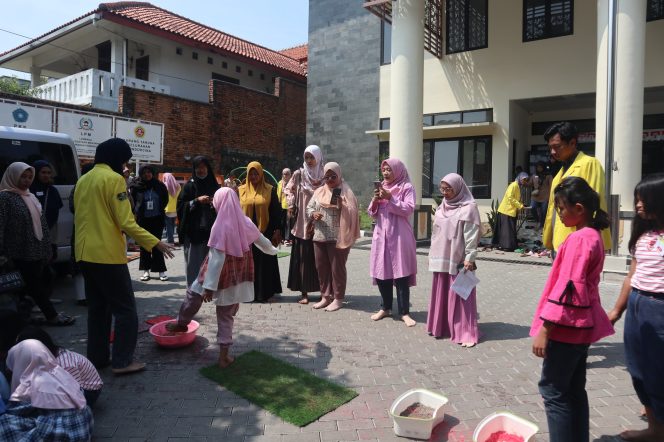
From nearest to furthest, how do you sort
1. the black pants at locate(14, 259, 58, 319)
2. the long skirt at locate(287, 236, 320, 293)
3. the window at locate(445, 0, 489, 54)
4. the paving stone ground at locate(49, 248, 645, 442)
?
the paving stone ground at locate(49, 248, 645, 442) → the black pants at locate(14, 259, 58, 319) → the long skirt at locate(287, 236, 320, 293) → the window at locate(445, 0, 489, 54)

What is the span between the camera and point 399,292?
5441mm

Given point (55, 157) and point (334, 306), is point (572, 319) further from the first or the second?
point (55, 157)

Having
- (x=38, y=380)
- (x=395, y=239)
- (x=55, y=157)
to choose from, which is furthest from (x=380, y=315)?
(x=55, y=157)

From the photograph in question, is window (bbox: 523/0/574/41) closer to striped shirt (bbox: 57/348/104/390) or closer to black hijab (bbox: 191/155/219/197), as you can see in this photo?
black hijab (bbox: 191/155/219/197)

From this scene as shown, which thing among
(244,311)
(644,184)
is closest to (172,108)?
(244,311)

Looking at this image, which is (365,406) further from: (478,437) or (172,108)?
(172,108)

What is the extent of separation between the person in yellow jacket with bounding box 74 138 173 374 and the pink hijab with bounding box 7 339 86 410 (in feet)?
3.53

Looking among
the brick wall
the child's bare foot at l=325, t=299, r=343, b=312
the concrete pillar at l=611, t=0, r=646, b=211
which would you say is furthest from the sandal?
the brick wall

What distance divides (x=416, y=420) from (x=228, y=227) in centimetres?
207

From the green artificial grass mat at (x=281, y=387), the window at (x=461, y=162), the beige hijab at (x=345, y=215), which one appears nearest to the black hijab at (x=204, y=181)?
the beige hijab at (x=345, y=215)

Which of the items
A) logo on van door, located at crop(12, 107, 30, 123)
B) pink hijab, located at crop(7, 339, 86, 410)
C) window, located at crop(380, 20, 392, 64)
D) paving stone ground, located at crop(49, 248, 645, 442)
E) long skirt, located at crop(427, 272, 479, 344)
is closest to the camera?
pink hijab, located at crop(7, 339, 86, 410)

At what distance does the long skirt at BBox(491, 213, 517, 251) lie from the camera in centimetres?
1105

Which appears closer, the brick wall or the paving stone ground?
the paving stone ground

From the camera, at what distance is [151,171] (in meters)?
7.49
